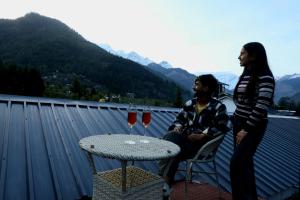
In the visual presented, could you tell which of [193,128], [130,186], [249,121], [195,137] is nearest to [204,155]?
[195,137]

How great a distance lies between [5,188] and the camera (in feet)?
8.55

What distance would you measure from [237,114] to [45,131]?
2.54 m

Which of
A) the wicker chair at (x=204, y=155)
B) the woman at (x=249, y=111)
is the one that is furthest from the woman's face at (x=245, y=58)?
the wicker chair at (x=204, y=155)

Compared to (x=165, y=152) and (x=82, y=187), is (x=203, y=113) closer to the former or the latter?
(x=165, y=152)

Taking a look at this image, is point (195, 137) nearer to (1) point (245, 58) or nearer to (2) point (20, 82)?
(1) point (245, 58)

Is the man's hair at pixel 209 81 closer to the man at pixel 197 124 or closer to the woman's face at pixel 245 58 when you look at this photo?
the man at pixel 197 124

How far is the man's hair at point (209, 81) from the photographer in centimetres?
324

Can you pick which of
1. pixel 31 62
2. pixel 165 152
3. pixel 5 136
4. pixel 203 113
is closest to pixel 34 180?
pixel 5 136

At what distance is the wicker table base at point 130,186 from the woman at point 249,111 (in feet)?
2.33

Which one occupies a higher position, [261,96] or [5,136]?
[261,96]

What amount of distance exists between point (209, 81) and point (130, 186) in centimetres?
144

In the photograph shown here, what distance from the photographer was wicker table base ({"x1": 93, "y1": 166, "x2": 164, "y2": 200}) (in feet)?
7.54

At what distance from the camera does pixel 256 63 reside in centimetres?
270

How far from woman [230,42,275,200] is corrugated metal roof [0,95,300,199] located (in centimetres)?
112
